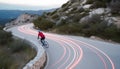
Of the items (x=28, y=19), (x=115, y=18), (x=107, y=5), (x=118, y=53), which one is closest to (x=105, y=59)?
(x=118, y=53)

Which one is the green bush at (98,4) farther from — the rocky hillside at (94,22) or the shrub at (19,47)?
the shrub at (19,47)

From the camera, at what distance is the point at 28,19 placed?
9319 centimetres

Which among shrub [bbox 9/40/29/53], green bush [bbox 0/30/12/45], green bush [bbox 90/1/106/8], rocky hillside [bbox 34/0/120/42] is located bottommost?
green bush [bbox 0/30/12/45]

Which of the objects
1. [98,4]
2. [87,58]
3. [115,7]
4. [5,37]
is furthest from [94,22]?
[87,58]

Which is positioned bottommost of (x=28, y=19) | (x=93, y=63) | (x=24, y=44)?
(x=28, y=19)

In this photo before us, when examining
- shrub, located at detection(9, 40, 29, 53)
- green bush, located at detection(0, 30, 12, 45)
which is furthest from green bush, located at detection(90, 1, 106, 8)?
shrub, located at detection(9, 40, 29, 53)

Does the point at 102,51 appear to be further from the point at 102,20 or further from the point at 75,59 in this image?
the point at 102,20

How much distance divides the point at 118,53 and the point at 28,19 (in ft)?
233

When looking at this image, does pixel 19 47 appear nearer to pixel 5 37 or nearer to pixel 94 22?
pixel 5 37

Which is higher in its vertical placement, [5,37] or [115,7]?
[115,7]

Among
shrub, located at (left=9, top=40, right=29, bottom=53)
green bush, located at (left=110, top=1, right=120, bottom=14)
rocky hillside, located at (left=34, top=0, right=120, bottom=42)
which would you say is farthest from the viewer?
green bush, located at (left=110, top=1, right=120, bottom=14)

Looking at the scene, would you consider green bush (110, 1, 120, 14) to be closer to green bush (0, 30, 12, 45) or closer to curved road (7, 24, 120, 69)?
curved road (7, 24, 120, 69)

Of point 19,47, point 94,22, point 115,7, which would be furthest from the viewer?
point 115,7

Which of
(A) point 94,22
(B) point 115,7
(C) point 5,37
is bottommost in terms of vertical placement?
(C) point 5,37
